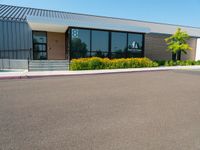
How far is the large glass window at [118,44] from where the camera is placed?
1938 centimetres

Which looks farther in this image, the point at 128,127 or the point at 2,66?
the point at 2,66

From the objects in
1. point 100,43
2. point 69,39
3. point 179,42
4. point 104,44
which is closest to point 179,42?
point 179,42

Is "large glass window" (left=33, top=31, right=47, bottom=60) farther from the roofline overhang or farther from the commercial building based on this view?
the roofline overhang

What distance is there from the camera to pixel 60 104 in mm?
5500

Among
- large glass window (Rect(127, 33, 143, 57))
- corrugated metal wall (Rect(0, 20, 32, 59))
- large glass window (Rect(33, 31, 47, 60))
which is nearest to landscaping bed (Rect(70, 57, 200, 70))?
large glass window (Rect(127, 33, 143, 57))

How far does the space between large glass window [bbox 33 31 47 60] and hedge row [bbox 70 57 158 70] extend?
21.4 feet

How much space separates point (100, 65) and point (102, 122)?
1289cm

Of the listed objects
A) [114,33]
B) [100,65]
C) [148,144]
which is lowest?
[148,144]

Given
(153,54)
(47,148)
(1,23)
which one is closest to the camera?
(47,148)

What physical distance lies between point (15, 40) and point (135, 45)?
46.4 ft

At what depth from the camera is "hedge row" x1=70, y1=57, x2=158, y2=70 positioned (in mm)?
15911

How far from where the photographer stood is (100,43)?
18.8 metres

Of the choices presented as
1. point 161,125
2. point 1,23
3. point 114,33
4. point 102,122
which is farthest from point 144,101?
point 1,23

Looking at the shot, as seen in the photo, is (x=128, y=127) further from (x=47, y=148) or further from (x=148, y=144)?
(x=47, y=148)
